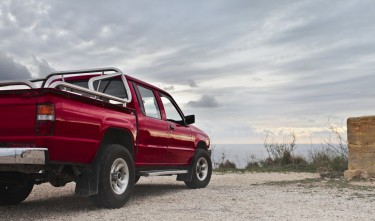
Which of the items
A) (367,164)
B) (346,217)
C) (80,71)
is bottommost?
(346,217)

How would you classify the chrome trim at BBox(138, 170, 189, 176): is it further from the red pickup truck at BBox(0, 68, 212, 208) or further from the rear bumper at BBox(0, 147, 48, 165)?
the rear bumper at BBox(0, 147, 48, 165)

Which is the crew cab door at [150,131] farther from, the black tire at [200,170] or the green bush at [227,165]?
the green bush at [227,165]

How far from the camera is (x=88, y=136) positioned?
5648 mm

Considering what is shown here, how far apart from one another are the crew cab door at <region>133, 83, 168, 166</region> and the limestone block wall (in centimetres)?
540

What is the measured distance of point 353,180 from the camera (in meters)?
10.5

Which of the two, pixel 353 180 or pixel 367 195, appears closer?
pixel 367 195

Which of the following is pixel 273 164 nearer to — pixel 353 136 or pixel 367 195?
pixel 353 136

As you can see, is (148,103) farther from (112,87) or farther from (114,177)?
(114,177)

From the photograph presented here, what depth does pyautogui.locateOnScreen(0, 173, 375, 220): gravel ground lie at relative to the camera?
226 inches

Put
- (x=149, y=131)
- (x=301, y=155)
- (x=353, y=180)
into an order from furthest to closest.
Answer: (x=301, y=155) → (x=353, y=180) → (x=149, y=131)

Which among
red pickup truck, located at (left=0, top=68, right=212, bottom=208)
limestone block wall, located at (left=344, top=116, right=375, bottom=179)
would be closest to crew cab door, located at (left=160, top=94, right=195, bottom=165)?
red pickup truck, located at (left=0, top=68, right=212, bottom=208)

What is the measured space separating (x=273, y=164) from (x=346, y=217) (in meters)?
11.1

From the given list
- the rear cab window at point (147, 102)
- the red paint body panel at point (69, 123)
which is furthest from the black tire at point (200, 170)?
the red paint body panel at point (69, 123)

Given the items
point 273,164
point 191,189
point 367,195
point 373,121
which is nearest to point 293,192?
point 367,195
